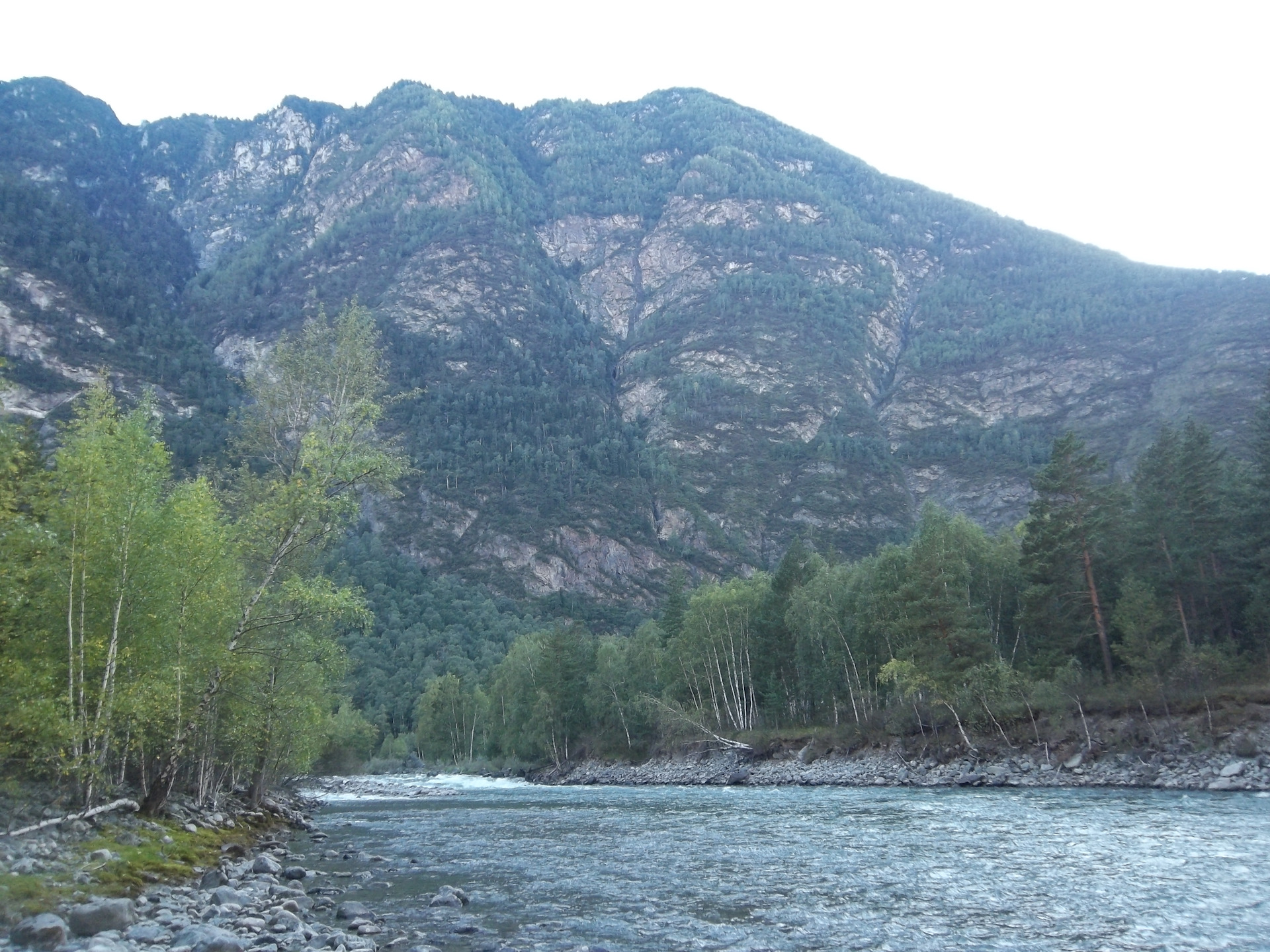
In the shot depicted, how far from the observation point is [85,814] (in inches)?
739

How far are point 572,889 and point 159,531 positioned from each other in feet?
48.0

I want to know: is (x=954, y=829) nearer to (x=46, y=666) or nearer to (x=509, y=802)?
(x=46, y=666)

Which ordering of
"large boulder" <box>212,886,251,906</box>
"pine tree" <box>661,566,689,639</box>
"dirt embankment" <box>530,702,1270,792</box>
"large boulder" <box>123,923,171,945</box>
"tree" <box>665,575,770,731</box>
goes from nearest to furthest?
"large boulder" <box>123,923,171,945</box> < "large boulder" <box>212,886,251,906</box> < "dirt embankment" <box>530,702,1270,792</box> < "tree" <box>665,575,770,731</box> < "pine tree" <box>661,566,689,639</box>

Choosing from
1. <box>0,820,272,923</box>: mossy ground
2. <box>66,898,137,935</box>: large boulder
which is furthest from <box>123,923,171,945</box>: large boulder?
<box>0,820,272,923</box>: mossy ground

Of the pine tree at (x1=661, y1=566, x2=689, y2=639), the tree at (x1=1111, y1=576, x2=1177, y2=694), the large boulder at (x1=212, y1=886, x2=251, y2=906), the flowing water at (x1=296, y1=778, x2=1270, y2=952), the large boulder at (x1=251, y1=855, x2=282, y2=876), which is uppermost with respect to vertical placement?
the pine tree at (x1=661, y1=566, x2=689, y2=639)

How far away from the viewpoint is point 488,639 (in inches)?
6393

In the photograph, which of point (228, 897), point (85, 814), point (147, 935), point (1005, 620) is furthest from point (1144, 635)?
point (85, 814)

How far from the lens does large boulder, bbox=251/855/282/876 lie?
21672mm

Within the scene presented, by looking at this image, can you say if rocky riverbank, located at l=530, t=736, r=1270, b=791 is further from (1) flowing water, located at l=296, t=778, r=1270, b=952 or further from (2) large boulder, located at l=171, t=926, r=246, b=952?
(2) large boulder, located at l=171, t=926, r=246, b=952

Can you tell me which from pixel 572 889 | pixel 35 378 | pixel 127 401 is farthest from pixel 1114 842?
pixel 35 378

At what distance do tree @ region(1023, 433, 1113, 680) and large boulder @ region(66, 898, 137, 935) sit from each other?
5000 cm

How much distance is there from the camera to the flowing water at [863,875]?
14.6 metres

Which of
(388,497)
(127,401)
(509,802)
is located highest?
(127,401)

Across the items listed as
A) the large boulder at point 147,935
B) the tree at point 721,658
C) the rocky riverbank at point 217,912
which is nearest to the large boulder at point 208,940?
the rocky riverbank at point 217,912
